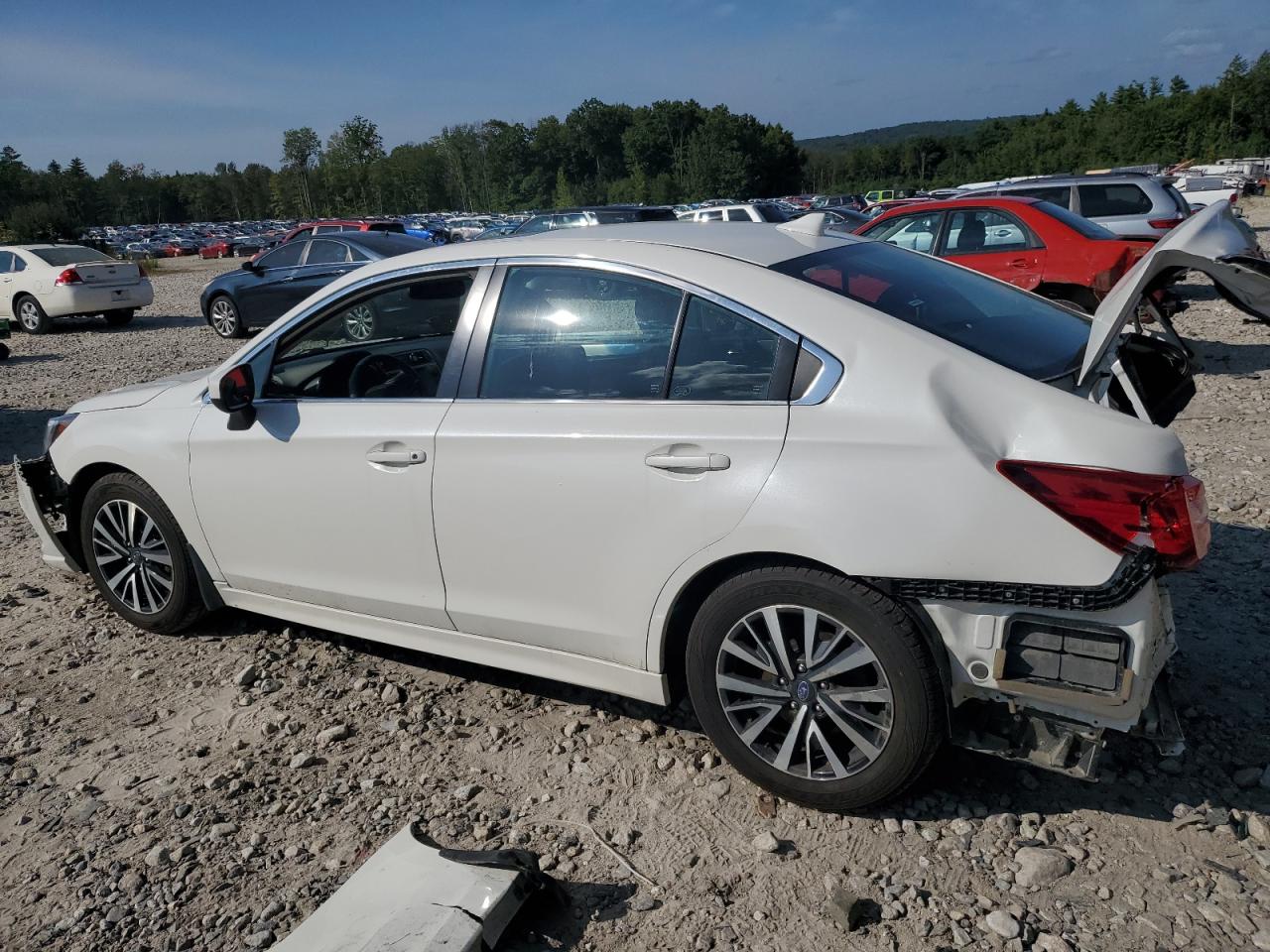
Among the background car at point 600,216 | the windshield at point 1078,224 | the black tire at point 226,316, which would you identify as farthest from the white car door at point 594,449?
the black tire at point 226,316

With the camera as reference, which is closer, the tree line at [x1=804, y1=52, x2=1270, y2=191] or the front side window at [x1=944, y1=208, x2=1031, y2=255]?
the front side window at [x1=944, y1=208, x2=1031, y2=255]

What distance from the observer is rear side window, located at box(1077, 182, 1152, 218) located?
42.0 feet

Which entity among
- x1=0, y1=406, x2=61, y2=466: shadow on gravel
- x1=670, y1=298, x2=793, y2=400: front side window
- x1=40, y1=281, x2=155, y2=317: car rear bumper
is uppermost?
x1=670, y1=298, x2=793, y2=400: front side window

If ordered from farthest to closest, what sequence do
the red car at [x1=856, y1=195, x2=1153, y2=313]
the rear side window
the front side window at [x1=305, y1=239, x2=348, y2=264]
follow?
1. the front side window at [x1=305, y1=239, x2=348, y2=264]
2. the rear side window
3. the red car at [x1=856, y1=195, x2=1153, y2=313]

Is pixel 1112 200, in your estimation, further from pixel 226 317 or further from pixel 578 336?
pixel 226 317

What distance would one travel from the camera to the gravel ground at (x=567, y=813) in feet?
8.45

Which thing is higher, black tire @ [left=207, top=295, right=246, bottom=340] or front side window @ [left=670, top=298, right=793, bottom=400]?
front side window @ [left=670, top=298, right=793, bottom=400]

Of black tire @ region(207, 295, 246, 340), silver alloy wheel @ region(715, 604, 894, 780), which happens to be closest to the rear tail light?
silver alloy wheel @ region(715, 604, 894, 780)

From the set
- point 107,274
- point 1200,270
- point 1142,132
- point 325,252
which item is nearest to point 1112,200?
point 325,252

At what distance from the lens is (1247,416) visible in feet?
23.6

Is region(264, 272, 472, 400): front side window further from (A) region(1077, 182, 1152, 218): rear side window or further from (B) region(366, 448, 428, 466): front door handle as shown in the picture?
(A) region(1077, 182, 1152, 218): rear side window

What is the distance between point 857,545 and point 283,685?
2570 millimetres

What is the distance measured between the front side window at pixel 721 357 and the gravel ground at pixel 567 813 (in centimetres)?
127

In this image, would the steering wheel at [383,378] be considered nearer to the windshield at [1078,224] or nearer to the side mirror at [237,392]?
the side mirror at [237,392]
